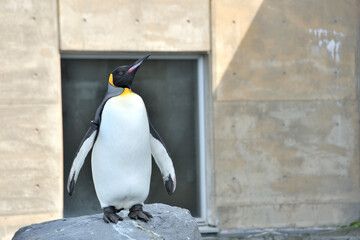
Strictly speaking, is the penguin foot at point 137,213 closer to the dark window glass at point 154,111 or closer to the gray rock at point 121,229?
the gray rock at point 121,229

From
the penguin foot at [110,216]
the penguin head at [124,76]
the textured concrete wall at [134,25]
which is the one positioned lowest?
the penguin foot at [110,216]

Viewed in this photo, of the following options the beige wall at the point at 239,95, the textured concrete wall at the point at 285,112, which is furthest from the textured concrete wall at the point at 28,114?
the textured concrete wall at the point at 285,112

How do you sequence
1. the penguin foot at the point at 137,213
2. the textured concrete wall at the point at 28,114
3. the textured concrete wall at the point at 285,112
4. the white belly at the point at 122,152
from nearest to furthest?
1. the white belly at the point at 122,152
2. the penguin foot at the point at 137,213
3. the textured concrete wall at the point at 28,114
4. the textured concrete wall at the point at 285,112

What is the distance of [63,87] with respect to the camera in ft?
29.9

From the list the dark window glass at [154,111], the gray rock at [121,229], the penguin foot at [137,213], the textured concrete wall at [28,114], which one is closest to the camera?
the gray rock at [121,229]

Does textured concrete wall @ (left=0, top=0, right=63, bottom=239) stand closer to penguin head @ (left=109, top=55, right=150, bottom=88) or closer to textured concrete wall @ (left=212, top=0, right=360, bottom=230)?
textured concrete wall @ (left=212, top=0, right=360, bottom=230)

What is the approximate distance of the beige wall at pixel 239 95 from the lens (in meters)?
8.72

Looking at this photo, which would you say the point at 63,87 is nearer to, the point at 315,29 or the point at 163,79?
the point at 163,79

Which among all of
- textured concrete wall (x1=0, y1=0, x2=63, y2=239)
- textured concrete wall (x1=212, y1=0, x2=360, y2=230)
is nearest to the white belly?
textured concrete wall (x1=0, y1=0, x2=63, y2=239)

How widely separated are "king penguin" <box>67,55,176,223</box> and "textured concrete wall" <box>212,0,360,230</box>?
3.74m

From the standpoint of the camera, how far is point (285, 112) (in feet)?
31.1

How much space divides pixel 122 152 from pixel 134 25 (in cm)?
384

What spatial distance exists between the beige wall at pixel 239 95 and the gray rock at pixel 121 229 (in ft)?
9.57

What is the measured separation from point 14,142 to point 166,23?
8.19ft
